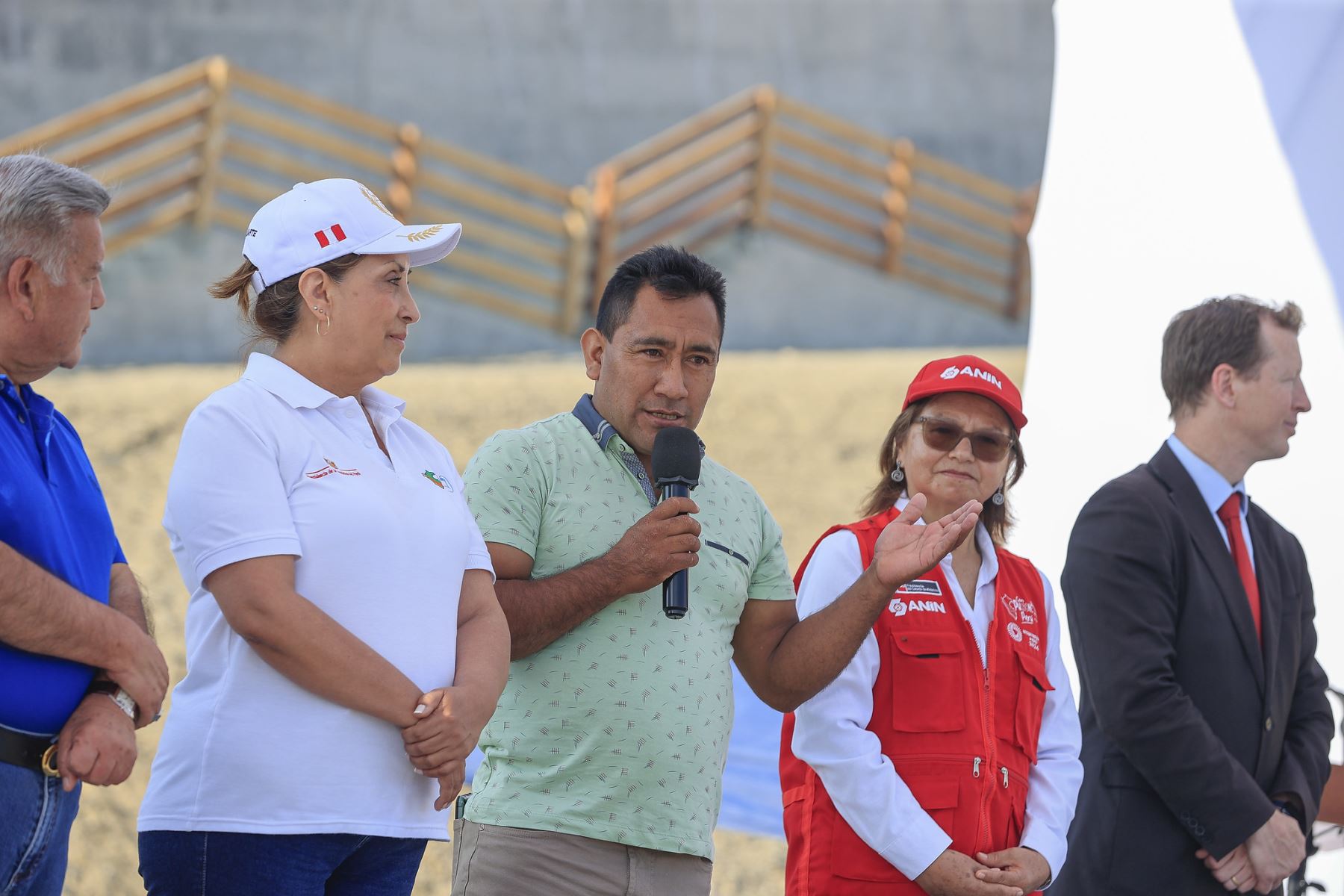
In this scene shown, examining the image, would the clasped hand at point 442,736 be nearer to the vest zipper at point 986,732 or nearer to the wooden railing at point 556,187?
the vest zipper at point 986,732

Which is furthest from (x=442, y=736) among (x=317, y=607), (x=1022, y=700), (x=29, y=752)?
(x=1022, y=700)

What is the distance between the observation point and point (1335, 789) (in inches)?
124

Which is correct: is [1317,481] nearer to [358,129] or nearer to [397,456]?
[397,456]

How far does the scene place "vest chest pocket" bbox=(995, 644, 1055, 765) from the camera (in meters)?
2.51

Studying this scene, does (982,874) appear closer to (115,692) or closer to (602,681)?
(602,681)

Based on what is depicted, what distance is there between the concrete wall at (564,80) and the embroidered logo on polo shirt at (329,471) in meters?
5.23

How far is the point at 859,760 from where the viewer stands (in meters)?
2.38

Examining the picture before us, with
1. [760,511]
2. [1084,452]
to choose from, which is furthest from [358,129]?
[760,511]

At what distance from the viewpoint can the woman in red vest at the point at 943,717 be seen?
2.39m

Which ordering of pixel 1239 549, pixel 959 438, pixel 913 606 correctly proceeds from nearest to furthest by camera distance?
pixel 913 606
pixel 959 438
pixel 1239 549

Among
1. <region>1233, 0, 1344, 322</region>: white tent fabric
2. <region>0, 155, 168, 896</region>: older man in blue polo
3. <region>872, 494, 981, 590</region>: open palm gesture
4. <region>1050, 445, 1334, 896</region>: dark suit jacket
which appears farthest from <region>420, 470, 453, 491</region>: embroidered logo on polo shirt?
<region>1233, 0, 1344, 322</region>: white tent fabric

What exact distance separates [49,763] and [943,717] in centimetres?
135

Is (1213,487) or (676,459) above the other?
(1213,487)

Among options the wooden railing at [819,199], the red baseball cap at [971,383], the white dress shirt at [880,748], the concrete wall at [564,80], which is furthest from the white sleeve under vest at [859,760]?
the wooden railing at [819,199]
